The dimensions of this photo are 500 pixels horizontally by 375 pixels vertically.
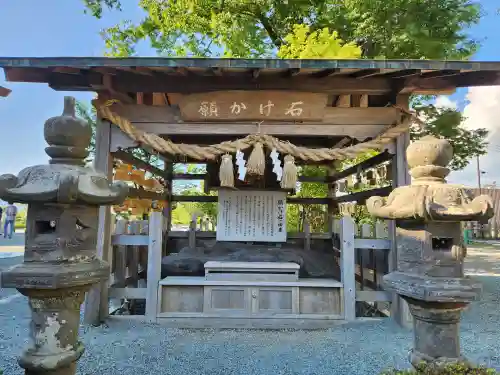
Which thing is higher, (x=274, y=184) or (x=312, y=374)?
(x=274, y=184)

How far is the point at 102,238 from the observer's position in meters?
5.06

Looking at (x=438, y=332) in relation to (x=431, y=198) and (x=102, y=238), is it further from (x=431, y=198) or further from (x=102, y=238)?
(x=102, y=238)

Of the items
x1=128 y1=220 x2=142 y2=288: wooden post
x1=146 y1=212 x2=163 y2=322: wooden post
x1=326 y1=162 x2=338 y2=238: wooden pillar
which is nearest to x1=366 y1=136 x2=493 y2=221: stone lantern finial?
x1=146 y1=212 x2=163 y2=322: wooden post

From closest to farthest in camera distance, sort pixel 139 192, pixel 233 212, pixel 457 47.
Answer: pixel 139 192
pixel 233 212
pixel 457 47

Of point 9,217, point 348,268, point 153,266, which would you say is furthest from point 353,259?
point 9,217

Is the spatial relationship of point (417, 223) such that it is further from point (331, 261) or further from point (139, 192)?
point (139, 192)

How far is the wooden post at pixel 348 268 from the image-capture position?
5.11 m

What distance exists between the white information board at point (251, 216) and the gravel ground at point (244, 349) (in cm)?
220

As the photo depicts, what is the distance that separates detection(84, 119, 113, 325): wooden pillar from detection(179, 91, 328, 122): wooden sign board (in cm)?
128

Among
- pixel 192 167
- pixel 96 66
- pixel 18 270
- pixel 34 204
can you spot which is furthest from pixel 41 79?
pixel 192 167

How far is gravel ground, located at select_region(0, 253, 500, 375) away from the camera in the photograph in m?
3.64

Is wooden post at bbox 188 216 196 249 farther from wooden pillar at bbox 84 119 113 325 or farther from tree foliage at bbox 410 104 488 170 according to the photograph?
tree foliage at bbox 410 104 488 170

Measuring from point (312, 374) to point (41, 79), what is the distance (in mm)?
5459

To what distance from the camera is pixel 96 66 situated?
4637 millimetres
